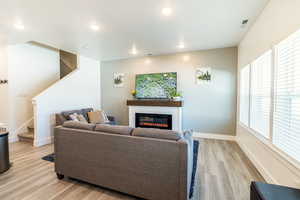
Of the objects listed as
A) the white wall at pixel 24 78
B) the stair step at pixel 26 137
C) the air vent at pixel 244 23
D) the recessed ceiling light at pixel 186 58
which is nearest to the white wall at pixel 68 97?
the stair step at pixel 26 137

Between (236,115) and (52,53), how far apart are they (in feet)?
21.5

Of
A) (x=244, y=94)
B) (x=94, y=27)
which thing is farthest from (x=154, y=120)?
(x=94, y=27)

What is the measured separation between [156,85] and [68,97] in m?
2.99

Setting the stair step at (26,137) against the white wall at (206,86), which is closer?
the stair step at (26,137)

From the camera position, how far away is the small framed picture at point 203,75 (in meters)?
4.45

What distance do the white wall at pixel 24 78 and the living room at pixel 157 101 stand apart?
3 cm

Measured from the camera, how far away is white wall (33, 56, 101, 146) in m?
3.85

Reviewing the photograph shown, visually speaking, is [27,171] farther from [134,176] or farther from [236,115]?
[236,115]

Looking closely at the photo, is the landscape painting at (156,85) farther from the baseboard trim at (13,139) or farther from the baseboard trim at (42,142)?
the baseboard trim at (13,139)

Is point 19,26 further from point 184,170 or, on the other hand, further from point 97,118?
point 184,170

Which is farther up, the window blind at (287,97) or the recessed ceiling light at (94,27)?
the recessed ceiling light at (94,27)

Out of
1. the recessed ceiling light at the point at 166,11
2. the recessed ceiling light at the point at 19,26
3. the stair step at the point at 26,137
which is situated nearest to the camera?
the recessed ceiling light at the point at 166,11

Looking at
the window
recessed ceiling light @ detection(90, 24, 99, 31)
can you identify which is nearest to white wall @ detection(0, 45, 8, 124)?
recessed ceiling light @ detection(90, 24, 99, 31)

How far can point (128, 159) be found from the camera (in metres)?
1.76
